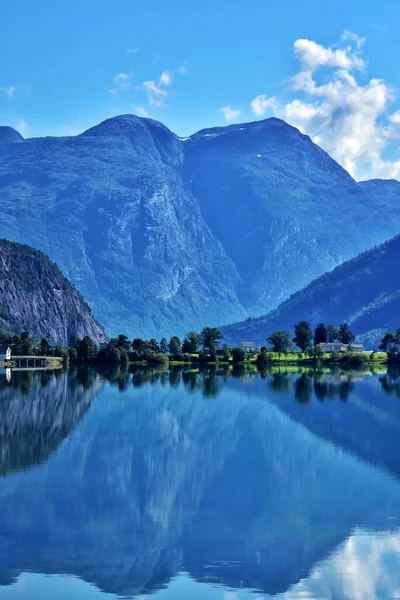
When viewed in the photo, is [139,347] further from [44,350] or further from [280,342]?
[280,342]

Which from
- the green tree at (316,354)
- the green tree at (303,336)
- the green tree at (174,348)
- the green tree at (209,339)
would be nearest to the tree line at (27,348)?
the green tree at (174,348)

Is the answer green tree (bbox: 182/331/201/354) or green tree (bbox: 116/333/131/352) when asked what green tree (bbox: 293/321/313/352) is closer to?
green tree (bbox: 182/331/201/354)

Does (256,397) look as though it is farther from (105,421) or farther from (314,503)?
(314,503)

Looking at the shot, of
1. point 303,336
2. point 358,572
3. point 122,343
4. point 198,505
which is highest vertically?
point 303,336

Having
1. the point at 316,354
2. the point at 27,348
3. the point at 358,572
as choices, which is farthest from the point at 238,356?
the point at 358,572

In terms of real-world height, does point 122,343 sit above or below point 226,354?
above

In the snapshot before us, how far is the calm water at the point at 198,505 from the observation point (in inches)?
993

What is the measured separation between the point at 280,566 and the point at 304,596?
105 inches

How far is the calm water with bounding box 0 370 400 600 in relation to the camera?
2523cm

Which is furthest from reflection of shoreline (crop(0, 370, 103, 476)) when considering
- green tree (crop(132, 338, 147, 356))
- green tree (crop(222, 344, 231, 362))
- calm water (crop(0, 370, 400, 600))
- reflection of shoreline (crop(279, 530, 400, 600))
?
green tree (crop(222, 344, 231, 362))

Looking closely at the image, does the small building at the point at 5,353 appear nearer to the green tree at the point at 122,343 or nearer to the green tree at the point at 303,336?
the green tree at the point at 122,343

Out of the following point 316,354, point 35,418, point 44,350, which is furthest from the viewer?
point 316,354

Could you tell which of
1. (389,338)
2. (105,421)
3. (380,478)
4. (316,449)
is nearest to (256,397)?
(105,421)

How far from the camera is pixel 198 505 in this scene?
33.6 meters
